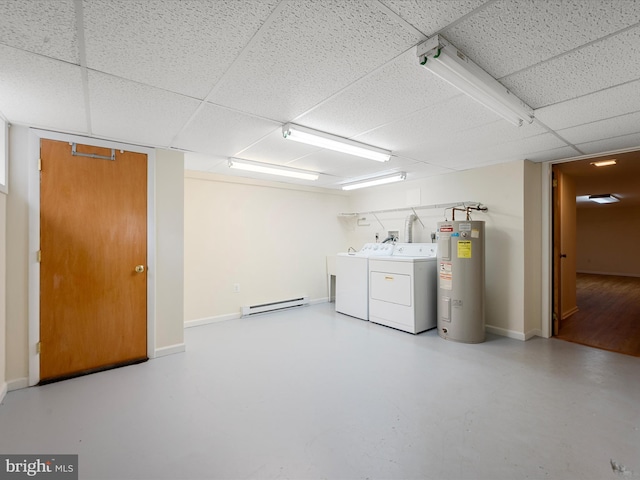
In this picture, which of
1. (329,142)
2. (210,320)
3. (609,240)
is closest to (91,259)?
(210,320)

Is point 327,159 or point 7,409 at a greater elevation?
point 327,159

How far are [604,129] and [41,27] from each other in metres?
3.88

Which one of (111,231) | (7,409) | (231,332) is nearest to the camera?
(7,409)

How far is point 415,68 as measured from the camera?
159 cm

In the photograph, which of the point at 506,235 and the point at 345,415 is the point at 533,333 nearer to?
the point at 506,235

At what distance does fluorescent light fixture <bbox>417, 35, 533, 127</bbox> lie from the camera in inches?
53.7

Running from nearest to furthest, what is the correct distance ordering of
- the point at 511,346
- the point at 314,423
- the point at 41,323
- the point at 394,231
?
the point at 314,423 → the point at 41,323 → the point at 511,346 → the point at 394,231

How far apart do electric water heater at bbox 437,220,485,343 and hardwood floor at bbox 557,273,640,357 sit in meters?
1.27

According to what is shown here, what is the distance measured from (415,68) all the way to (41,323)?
349 cm

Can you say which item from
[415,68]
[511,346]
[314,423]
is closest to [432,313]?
[511,346]

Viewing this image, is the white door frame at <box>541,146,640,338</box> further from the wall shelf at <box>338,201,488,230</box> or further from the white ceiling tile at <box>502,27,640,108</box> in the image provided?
the white ceiling tile at <box>502,27,640,108</box>

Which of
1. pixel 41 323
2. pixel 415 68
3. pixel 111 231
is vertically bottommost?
pixel 41 323

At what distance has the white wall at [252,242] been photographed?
4133mm

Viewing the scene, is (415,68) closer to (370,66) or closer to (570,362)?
(370,66)
